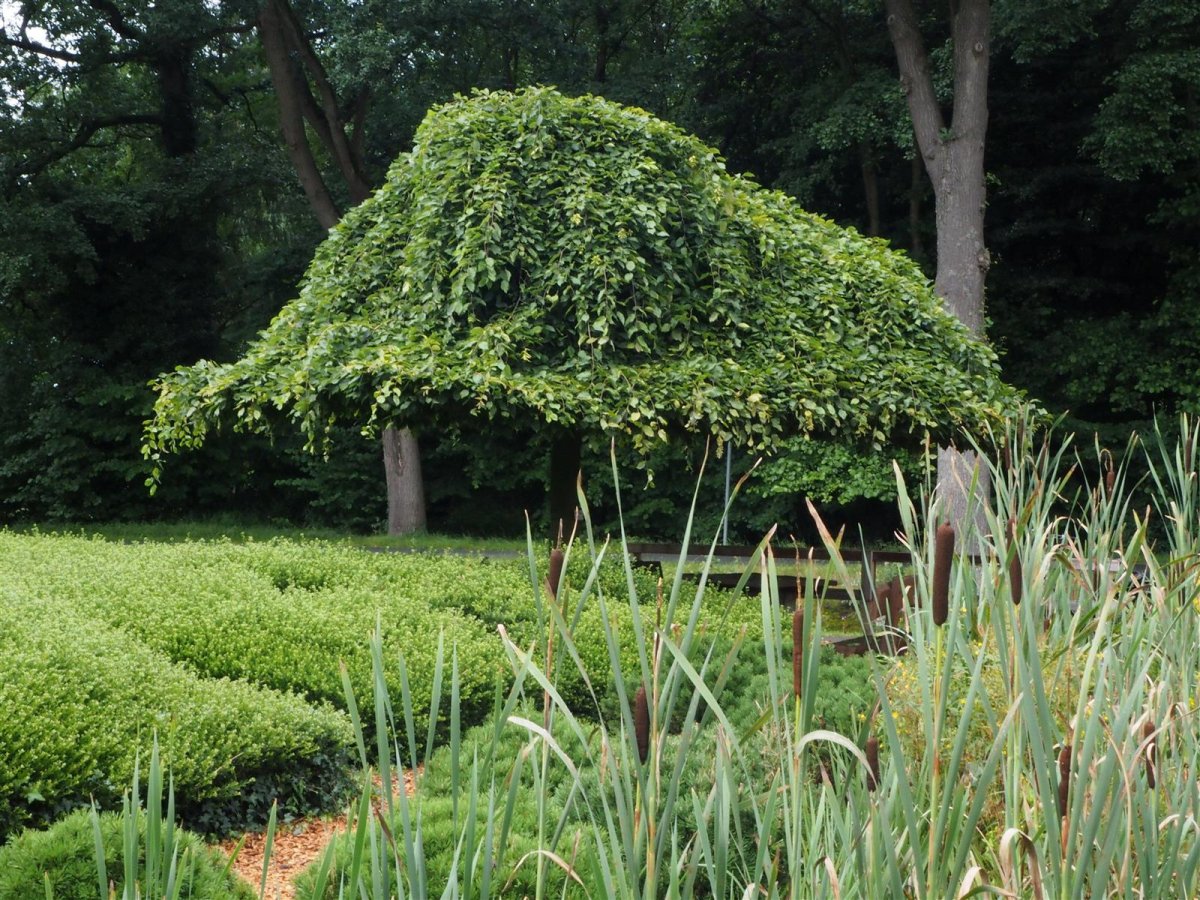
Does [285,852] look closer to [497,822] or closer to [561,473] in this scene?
[497,822]

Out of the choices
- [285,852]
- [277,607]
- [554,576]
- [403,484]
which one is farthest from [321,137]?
[554,576]

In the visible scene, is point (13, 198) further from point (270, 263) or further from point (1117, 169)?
point (1117, 169)

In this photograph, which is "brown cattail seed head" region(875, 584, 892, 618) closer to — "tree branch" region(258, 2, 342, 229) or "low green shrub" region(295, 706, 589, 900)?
"low green shrub" region(295, 706, 589, 900)

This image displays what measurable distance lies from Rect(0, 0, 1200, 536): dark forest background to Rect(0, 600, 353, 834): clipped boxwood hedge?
9.96m

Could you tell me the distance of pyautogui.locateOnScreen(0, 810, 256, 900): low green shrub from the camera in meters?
3.10

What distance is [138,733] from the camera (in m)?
3.78

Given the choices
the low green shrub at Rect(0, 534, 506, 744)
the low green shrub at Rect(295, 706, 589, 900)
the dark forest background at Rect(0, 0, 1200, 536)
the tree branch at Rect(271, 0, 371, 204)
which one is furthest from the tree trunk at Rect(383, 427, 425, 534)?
the low green shrub at Rect(295, 706, 589, 900)

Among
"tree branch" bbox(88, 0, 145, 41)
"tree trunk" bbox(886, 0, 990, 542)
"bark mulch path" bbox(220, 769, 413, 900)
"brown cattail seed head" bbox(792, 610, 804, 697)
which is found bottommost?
"bark mulch path" bbox(220, 769, 413, 900)

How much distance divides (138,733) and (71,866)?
2.12ft

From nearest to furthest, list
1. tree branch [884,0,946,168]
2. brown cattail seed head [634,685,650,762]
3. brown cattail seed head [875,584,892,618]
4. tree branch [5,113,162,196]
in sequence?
brown cattail seed head [634,685,650,762]
brown cattail seed head [875,584,892,618]
tree branch [884,0,946,168]
tree branch [5,113,162,196]

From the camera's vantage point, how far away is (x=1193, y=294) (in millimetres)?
15219

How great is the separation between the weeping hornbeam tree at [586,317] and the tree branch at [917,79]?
476 centimetres

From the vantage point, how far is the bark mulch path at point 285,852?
155 inches

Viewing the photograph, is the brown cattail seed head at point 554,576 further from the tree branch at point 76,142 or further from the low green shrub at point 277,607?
the tree branch at point 76,142
